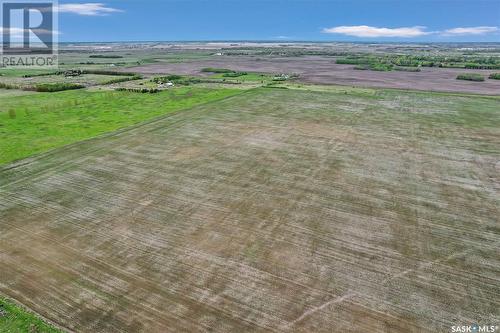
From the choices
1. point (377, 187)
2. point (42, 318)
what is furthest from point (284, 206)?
point (42, 318)

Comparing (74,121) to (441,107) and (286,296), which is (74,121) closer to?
(286,296)

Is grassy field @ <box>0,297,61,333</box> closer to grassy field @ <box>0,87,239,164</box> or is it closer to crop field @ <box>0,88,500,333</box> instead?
crop field @ <box>0,88,500,333</box>

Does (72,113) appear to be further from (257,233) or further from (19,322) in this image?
(19,322)

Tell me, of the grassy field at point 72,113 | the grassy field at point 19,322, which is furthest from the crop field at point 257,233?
the grassy field at point 72,113

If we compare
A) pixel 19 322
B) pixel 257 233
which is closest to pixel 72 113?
pixel 257 233

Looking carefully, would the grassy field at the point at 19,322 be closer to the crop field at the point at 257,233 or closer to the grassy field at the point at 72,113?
the crop field at the point at 257,233
